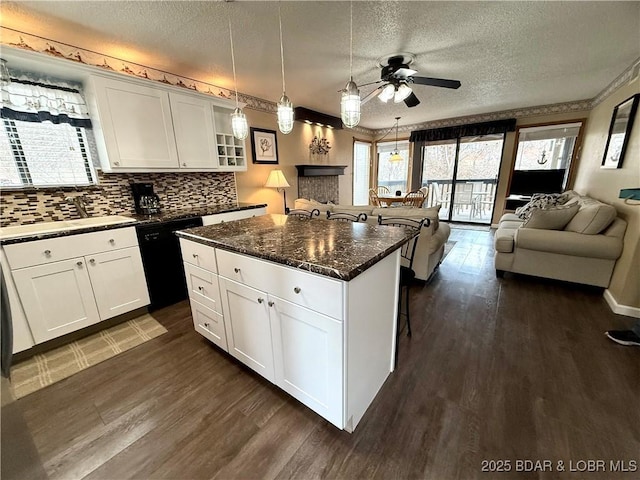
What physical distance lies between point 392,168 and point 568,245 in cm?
486

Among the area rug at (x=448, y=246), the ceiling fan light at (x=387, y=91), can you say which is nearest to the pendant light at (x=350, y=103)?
the ceiling fan light at (x=387, y=91)

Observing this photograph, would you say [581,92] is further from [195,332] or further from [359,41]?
[195,332]

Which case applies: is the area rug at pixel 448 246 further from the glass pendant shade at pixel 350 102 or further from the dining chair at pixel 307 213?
the glass pendant shade at pixel 350 102

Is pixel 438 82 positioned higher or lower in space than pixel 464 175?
higher

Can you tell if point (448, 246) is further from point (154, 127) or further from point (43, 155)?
point (43, 155)

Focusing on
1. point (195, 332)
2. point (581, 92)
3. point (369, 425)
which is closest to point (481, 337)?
point (369, 425)

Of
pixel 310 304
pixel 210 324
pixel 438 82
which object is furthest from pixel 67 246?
pixel 438 82

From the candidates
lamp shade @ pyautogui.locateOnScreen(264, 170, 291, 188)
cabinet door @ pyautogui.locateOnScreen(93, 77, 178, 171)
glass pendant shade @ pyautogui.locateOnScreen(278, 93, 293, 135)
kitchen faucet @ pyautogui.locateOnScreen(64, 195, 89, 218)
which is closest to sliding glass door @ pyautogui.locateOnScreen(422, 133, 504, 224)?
lamp shade @ pyautogui.locateOnScreen(264, 170, 291, 188)

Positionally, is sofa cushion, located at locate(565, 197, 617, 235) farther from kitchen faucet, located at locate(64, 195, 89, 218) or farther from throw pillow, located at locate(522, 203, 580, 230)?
kitchen faucet, located at locate(64, 195, 89, 218)

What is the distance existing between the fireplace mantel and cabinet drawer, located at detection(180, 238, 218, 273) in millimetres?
3138

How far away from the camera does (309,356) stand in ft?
4.12

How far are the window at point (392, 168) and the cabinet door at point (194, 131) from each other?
5.04m

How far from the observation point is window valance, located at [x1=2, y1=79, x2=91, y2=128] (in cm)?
199

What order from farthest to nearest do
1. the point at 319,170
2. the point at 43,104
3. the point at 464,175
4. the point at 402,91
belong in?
the point at 464,175
the point at 319,170
the point at 402,91
the point at 43,104
